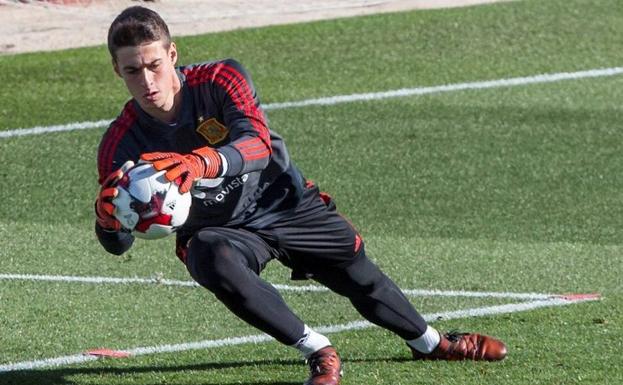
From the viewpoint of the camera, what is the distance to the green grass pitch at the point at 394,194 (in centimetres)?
669

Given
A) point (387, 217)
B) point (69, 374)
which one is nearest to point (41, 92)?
point (387, 217)

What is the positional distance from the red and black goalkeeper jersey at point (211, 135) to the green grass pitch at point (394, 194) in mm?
748

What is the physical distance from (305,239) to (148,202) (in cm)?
95

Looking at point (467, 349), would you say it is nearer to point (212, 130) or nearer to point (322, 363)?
point (322, 363)

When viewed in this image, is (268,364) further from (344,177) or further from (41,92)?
(41,92)

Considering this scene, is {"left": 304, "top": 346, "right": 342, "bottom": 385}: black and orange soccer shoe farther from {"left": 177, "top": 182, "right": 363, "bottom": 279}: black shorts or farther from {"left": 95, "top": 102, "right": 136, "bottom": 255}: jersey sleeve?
{"left": 95, "top": 102, "right": 136, "bottom": 255}: jersey sleeve

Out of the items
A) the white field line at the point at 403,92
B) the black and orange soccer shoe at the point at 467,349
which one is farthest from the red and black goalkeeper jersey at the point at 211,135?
the white field line at the point at 403,92

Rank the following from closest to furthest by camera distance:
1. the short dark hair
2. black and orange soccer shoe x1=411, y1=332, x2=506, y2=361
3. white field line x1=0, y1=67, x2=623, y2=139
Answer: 1. the short dark hair
2. black and orange soccer shoe x1=411, y1=332, x2=506, y2=361
3. white field line x1=0, y1=67, x2=623, y2=139

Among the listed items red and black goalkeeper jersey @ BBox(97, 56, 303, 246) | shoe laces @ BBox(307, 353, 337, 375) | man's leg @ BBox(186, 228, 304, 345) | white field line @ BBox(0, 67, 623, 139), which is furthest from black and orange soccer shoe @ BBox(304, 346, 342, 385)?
white field line @ BBox(0, 67, 623, 139)

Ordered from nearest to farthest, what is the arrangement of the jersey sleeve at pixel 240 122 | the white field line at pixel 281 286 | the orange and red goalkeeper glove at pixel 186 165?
the orange and red goalkeeper glove at pixel 186 165 → the jersey sleeve at pixel 240 122 → the white field line at pixel 281 286

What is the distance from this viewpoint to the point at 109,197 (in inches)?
219

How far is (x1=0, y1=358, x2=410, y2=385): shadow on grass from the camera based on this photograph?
622 centimetres

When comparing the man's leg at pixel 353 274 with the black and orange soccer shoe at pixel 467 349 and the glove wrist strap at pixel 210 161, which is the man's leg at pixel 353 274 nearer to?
the black and orange soccer shoe at pixel 467 349

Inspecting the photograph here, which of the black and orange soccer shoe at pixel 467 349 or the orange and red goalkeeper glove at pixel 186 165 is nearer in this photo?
the orange and red goalkeeper glove at pixel 186 165
